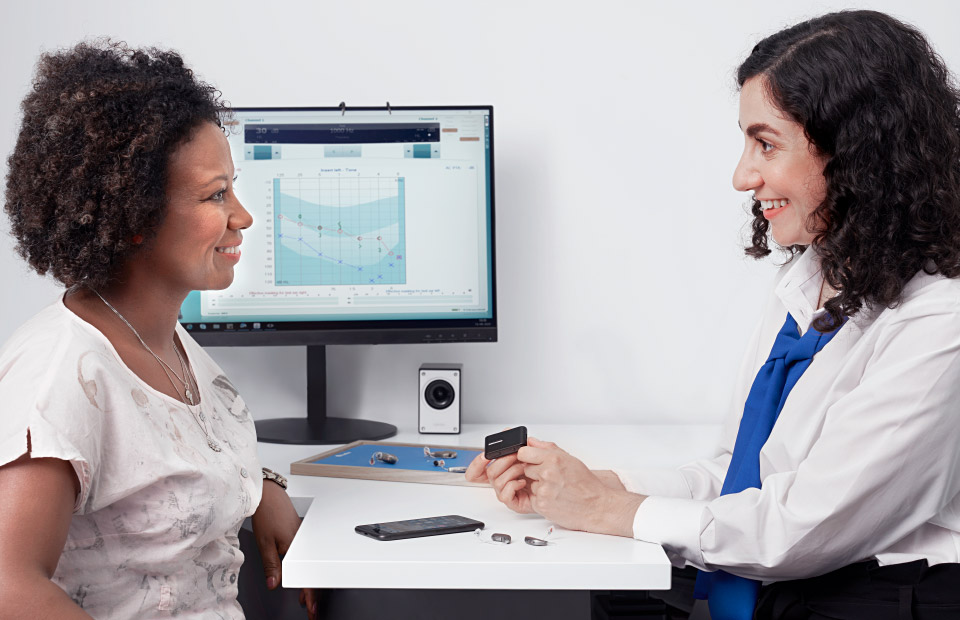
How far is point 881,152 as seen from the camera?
114 centimetres

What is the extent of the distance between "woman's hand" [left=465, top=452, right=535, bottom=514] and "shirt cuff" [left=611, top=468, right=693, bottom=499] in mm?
206

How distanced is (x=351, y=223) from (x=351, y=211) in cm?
2

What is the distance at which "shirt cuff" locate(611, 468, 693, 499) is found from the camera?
1.34 m

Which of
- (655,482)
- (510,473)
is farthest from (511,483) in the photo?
(655,482)

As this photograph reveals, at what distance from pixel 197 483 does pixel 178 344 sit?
1.01ft

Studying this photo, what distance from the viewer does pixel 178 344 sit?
1242 millimetres

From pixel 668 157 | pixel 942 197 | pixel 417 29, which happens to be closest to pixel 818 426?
pixel 942 197

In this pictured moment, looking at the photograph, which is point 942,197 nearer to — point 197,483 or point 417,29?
point 197,483

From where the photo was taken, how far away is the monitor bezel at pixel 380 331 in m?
1.72

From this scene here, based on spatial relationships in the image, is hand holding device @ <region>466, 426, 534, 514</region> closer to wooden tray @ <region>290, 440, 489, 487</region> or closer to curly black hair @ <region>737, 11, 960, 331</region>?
wooden tray @ <region>290, 440, 489, 487</region>

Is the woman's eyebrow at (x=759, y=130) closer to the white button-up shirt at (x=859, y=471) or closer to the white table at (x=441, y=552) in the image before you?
the white button-up shirt at (x=859, y=471)

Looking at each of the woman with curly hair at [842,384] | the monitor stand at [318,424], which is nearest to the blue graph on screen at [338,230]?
the monitor stand at [318,424]

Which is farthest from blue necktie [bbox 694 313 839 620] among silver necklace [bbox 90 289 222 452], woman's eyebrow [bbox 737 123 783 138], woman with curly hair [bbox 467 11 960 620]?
silver necklace [bbox 90 289 222 452]

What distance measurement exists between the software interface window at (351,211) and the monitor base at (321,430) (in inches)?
8.6
